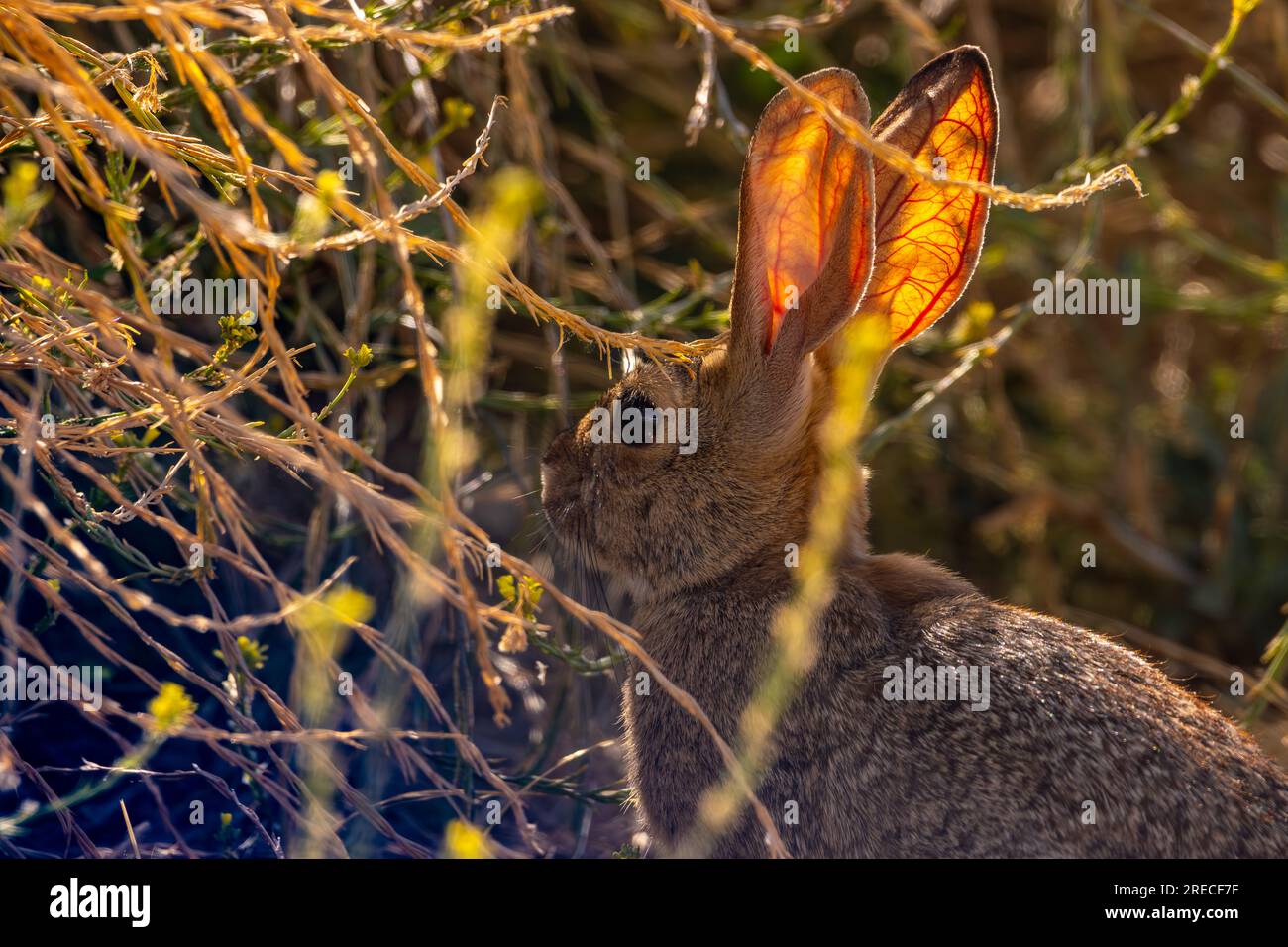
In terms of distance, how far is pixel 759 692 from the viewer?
3.04 m

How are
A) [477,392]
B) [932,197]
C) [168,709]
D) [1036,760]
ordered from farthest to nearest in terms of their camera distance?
[477,392] < [932,197] < [1036,760] < [168,709]

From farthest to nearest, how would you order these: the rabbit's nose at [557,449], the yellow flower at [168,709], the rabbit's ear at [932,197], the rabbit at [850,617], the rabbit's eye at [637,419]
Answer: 1. the rabbit's nose at [557,449]
2. the rabbit's eye at [637,419]
3. the rabbit's ear at [932,197]
4. the rabbit at [850,617]
5. the yellow flower at [168,709]

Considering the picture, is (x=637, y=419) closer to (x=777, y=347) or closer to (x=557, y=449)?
(x=557, y=449)

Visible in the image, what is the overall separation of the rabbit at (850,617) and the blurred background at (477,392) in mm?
234

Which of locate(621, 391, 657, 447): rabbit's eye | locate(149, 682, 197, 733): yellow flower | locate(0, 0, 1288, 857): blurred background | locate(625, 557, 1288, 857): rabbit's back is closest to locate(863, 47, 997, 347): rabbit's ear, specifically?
locate(0, 0, 1288, 857): blurred background

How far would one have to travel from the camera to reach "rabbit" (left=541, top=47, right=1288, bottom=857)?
8.84ft

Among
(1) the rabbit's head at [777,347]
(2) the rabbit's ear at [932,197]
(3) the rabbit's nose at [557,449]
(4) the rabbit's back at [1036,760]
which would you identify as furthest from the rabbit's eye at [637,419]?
(4) the rabbit's back at [1036,760]

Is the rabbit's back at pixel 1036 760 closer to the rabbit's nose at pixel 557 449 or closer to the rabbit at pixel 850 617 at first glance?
the rabbit at pixel 850 617

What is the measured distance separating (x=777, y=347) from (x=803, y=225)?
283 mm

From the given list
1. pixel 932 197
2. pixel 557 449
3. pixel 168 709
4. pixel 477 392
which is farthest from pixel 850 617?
pixel 168 709

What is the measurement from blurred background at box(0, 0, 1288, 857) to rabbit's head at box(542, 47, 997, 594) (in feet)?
0.51

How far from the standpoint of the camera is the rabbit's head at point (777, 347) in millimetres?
2953

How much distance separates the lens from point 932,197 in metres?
3.17

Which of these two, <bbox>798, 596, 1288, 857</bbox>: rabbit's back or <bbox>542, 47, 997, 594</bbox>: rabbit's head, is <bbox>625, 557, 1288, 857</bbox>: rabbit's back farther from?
<bbox>542, 47, 997, 594</bbox>: rabbit's head
